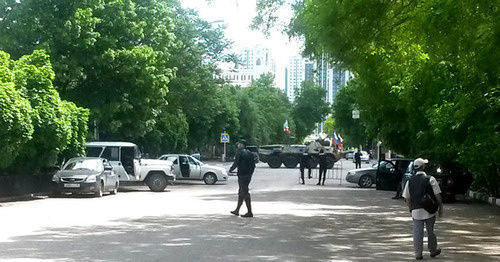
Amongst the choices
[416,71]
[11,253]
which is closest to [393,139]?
[416,71]

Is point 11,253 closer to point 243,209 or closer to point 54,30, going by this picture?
point 243,209

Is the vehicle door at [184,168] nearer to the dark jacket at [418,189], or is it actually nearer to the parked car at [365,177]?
the parked car at [365,177]

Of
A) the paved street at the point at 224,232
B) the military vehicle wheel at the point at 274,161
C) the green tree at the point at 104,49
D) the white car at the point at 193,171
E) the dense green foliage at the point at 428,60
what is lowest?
the paved street at the point at 224,232

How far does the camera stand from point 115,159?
101 feet

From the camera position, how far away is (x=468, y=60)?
13.8m

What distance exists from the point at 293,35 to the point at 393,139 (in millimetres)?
16637

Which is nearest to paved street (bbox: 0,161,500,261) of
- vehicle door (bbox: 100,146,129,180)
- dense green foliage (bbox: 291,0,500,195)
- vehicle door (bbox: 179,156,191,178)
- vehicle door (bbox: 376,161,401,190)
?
dense green foliage (bbox: 291,0,500,195)

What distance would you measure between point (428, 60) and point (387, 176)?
1259 centimetres

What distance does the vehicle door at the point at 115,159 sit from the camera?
30.4 meters

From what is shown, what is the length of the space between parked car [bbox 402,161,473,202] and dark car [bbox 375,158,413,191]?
5.73 meters

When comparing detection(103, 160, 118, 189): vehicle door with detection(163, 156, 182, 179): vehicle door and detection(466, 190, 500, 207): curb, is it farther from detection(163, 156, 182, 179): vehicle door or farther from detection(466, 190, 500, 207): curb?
detection(466, 190, 500, 207): curb

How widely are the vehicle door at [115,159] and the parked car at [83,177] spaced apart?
2.63 meters

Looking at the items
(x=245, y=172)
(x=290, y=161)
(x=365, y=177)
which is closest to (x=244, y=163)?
(x=245, y=172)

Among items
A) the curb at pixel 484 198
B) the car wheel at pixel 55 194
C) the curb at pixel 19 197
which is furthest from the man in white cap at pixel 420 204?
the car wheel at pixel 55 194
